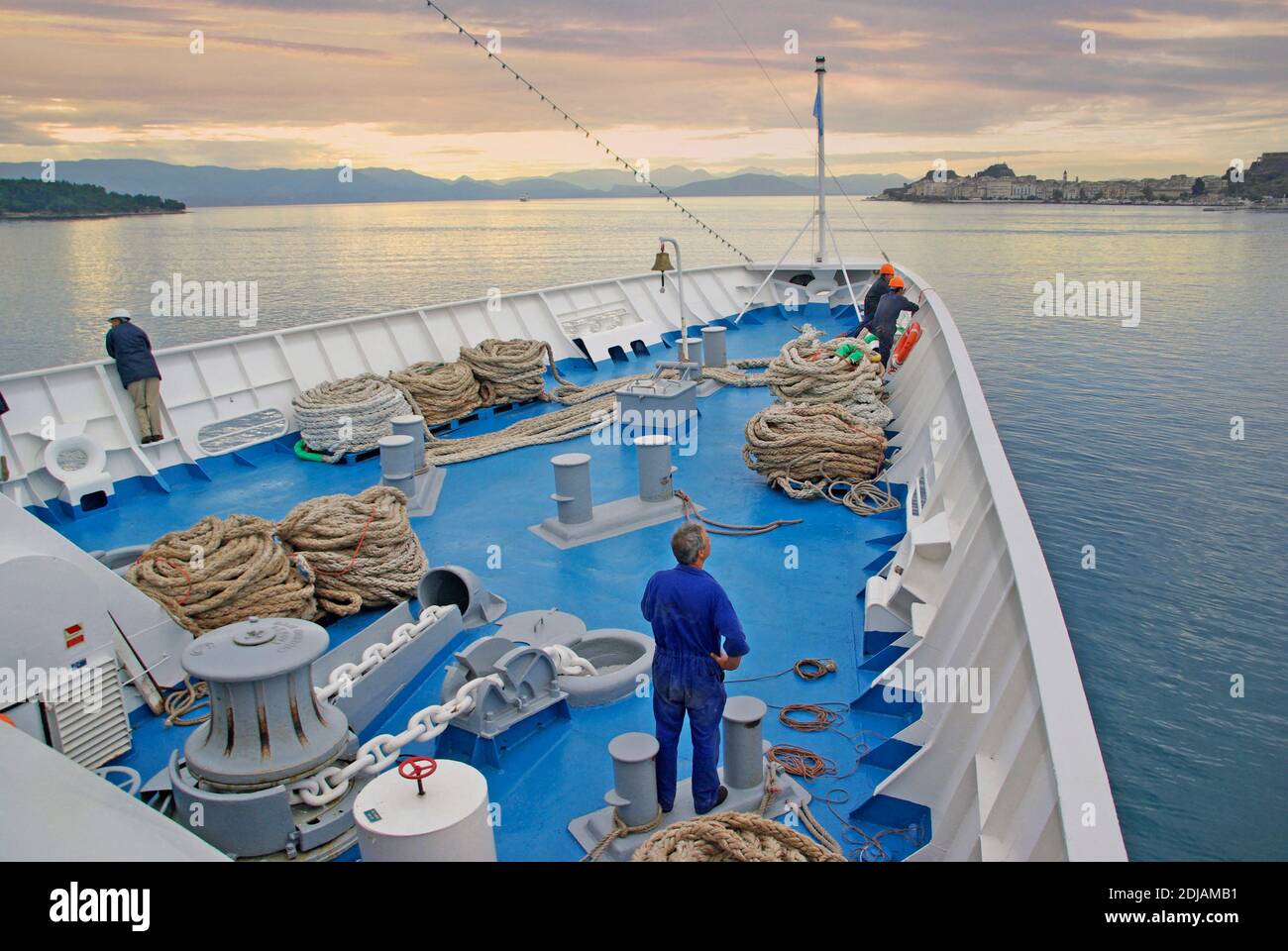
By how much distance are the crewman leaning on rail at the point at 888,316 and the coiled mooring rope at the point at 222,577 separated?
5.88 meters

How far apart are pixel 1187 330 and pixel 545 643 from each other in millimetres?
21600

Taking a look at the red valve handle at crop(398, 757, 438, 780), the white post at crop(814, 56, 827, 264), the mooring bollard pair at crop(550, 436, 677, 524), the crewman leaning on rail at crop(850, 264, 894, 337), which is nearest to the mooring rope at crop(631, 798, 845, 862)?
the red valve handle at crop(398, 757, 438, 780)

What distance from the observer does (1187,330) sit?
21.6 m

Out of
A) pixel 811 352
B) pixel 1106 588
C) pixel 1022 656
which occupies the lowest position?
pixel 1106 588

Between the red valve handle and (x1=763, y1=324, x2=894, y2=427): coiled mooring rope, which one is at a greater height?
(x1=763, y1=324, x2=894, y2=427): coiled mooring rope

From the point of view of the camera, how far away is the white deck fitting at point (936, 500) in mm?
Result: 2689

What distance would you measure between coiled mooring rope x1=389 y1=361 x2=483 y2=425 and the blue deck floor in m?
0.26

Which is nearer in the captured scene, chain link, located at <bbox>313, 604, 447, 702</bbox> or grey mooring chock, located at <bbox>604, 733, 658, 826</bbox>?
grey mooring chock, located at <bbox>604, 733, 658, 826</bbox>

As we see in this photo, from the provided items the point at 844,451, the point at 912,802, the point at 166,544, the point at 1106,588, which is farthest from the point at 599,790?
the point at 1106,588

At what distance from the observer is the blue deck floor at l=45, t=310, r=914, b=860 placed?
147 inches

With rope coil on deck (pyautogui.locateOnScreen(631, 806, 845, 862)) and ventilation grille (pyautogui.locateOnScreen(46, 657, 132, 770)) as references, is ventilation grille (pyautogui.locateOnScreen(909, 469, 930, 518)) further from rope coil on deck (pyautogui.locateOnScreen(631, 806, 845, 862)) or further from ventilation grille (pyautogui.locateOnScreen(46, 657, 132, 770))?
ventilation grille (pyautogui.locateOnScreen(46, 657, 132, 770))

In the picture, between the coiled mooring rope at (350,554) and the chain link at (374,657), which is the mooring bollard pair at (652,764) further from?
the coiled mooring rope at (350,554)

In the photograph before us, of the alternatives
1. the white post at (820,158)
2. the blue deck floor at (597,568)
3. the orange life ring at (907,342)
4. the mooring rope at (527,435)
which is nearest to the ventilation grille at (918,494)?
the blue deck floor at (597,568)
